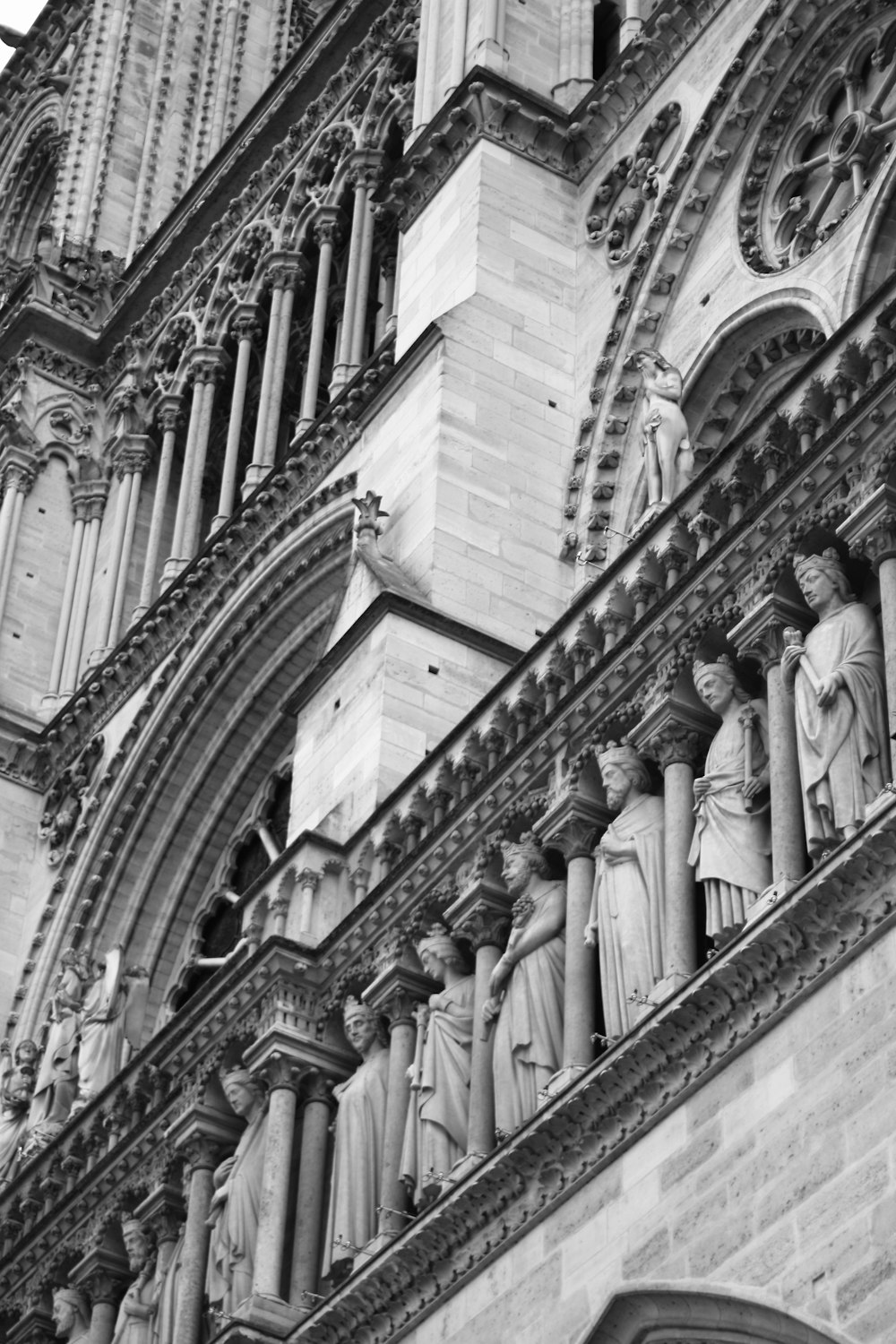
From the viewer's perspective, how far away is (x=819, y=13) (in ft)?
71.8

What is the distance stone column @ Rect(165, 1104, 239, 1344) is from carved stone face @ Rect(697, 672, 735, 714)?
4.61 meters

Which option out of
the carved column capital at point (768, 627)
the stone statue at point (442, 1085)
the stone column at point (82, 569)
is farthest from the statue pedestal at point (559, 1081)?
the stone column at point (82, 569)

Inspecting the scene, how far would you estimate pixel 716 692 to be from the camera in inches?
590

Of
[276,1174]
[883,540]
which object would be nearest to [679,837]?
[883,540]

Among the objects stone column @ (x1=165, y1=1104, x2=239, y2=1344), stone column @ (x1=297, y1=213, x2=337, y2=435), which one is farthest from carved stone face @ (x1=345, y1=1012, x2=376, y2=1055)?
stone column @ (x1=297, y1=213, x2=337, y2=435)

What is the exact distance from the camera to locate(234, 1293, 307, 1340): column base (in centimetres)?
1588

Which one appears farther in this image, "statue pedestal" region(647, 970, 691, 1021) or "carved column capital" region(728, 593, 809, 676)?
"carved column capital" region(728, 593, 809, 676)

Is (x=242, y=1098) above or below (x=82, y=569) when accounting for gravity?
below

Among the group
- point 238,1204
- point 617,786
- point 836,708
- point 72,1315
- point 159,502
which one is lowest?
point 238,1204

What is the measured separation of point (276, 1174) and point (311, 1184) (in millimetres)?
204

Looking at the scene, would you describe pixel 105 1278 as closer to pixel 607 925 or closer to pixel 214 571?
pixel 607 925

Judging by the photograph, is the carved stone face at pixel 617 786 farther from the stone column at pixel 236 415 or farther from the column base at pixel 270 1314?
the stone column at pixel 236 415

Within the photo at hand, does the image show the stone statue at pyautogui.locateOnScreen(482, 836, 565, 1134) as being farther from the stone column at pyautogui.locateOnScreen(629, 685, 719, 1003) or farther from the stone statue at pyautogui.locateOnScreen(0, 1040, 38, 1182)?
the stone statue at pyautogui.locateOnScreen(0, 1040, 38, 1182)

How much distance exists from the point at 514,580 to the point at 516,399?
173 centimetres
